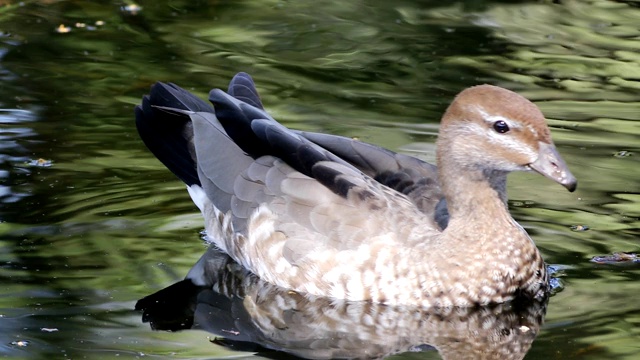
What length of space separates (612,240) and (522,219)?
71cm

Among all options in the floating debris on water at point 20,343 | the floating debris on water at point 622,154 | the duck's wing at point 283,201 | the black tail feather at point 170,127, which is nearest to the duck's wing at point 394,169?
the duck's wing at point 283,201

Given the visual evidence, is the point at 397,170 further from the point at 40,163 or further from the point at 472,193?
the point at 40,163

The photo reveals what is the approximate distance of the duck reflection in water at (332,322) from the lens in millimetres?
7090

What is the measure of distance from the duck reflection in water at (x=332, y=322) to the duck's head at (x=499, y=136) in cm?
85

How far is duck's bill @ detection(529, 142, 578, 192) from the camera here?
7.41m

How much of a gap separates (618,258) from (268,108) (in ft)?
13.2

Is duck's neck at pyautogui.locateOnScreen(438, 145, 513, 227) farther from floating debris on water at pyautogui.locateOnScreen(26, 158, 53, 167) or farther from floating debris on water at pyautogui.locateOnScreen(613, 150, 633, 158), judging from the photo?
floating debris on water at pyautogui.locateOnScreen(26, 158, 53, 167)

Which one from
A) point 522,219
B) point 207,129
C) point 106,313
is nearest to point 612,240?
point 522,219

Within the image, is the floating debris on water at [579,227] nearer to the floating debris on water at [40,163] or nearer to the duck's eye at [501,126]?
the duck's eye at [501,126]

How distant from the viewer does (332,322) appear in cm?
750

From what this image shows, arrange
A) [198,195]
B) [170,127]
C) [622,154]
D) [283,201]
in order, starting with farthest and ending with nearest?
[622,154] → [170,127] → [198,195] → [283,201]

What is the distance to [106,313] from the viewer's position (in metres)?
7.50

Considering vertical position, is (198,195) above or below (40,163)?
above

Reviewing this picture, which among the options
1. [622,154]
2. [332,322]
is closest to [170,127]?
[332,322]
